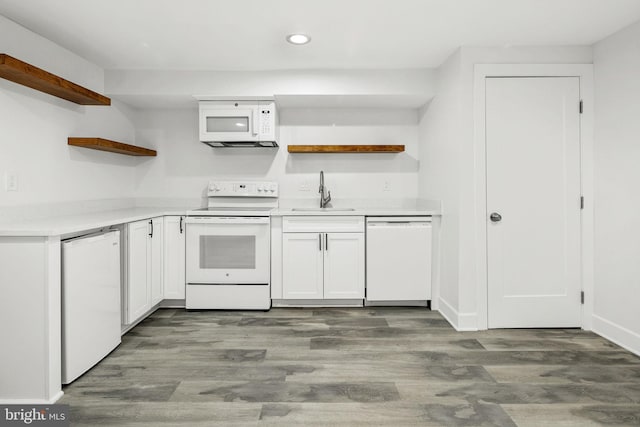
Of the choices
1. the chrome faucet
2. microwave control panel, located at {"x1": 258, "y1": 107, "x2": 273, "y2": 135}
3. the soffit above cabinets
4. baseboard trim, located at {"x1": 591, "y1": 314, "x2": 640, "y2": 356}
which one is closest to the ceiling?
the soffit above cabinets

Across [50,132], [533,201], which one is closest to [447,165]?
[533,201]

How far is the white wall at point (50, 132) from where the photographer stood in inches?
91.5

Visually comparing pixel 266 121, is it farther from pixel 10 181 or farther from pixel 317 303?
pixel 10 181

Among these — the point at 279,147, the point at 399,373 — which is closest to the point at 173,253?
the point at 279,147

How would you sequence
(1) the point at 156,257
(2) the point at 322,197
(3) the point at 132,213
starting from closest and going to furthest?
(3) the point at 132,213, (1) the point at 156,257, (2) the point at 322,197

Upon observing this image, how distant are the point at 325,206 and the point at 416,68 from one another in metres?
1.54

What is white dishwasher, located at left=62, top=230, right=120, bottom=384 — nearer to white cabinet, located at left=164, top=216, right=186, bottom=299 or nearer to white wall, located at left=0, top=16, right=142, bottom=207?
white wall, located at left=0, top=16, right=142, bottom=207

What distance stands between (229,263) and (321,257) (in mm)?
812

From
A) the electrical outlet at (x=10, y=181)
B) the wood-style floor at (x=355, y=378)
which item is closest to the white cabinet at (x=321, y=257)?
the wood-style floor at (x=355, y=378)

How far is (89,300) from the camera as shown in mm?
2115

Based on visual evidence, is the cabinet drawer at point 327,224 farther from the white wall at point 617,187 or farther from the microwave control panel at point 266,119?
the white wall at point 617,187

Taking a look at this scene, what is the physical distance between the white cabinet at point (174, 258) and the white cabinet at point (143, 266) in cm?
9

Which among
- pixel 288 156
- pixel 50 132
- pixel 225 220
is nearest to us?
pixel 50 132

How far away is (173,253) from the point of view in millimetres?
3316
